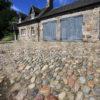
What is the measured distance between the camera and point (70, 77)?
5.79 metres

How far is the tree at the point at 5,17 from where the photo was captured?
136ft

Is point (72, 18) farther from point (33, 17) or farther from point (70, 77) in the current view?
point (70, 77)

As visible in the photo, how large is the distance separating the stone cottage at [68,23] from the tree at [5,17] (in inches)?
467

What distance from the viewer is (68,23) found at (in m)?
21.9

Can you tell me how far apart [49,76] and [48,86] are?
709 mm

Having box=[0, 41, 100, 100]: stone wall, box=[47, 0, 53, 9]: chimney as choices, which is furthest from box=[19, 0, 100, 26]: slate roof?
box=[0, 41, 100, 100]: stone wall

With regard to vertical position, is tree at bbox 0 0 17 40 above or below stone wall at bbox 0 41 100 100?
above

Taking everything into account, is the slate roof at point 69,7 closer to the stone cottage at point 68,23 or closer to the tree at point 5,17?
the stone cottage at point 68,23

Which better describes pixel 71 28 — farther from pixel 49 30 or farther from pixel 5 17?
pixel 5 17

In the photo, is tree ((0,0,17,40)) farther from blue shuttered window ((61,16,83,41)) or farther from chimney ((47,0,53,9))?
blue shuttered window ((61,16,83,41))

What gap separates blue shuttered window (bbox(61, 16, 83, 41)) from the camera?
20358 millimetres

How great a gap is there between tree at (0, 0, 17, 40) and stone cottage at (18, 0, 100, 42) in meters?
11.9

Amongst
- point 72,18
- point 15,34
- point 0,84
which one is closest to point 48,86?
point 0,84

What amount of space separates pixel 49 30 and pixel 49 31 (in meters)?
0.13
